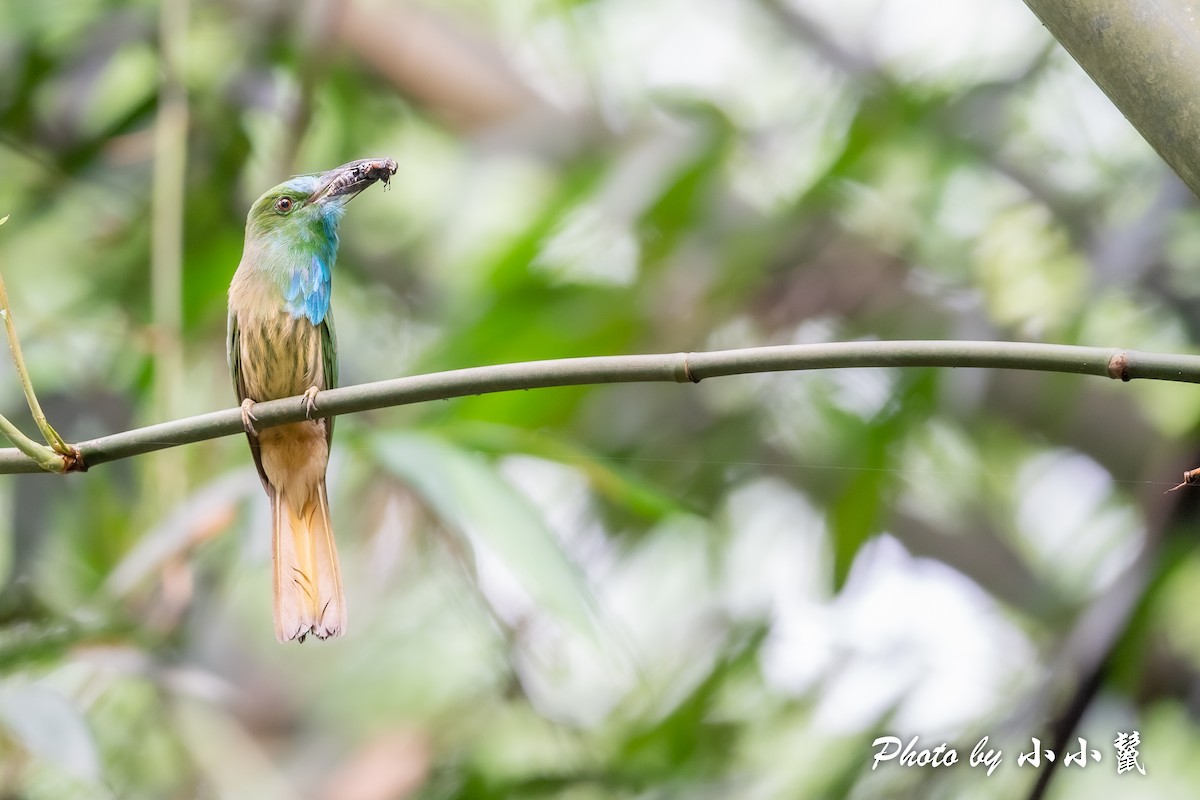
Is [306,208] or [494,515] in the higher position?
[306,208]

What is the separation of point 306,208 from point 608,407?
1.93 m

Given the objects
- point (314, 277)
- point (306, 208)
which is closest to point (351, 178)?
point (306, 208)

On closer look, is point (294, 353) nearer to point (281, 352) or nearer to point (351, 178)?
point (281, 352)

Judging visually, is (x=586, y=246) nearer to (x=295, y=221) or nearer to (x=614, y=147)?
(x=614, y=147)

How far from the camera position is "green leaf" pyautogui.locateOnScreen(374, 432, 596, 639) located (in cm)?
242

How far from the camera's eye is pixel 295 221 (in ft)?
7.89

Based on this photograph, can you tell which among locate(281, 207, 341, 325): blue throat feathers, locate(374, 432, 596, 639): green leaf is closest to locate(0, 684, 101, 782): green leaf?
locate(374, 432, 596, 639): green leaf

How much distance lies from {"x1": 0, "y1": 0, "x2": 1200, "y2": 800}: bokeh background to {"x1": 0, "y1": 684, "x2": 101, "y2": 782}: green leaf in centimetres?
40

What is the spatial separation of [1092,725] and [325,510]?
1624mm

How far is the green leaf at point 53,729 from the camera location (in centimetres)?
215

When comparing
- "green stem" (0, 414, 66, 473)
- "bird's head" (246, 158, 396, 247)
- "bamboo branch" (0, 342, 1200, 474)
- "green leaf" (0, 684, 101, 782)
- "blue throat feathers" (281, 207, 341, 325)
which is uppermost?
"bird's head" (246, 158, 396, 247)

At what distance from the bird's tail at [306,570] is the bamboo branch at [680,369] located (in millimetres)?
526

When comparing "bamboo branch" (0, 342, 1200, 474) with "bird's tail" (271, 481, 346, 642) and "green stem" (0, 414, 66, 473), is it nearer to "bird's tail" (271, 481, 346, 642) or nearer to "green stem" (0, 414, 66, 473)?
"green stem" (0, 414, 66, 473)

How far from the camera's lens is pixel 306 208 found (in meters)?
2.38
